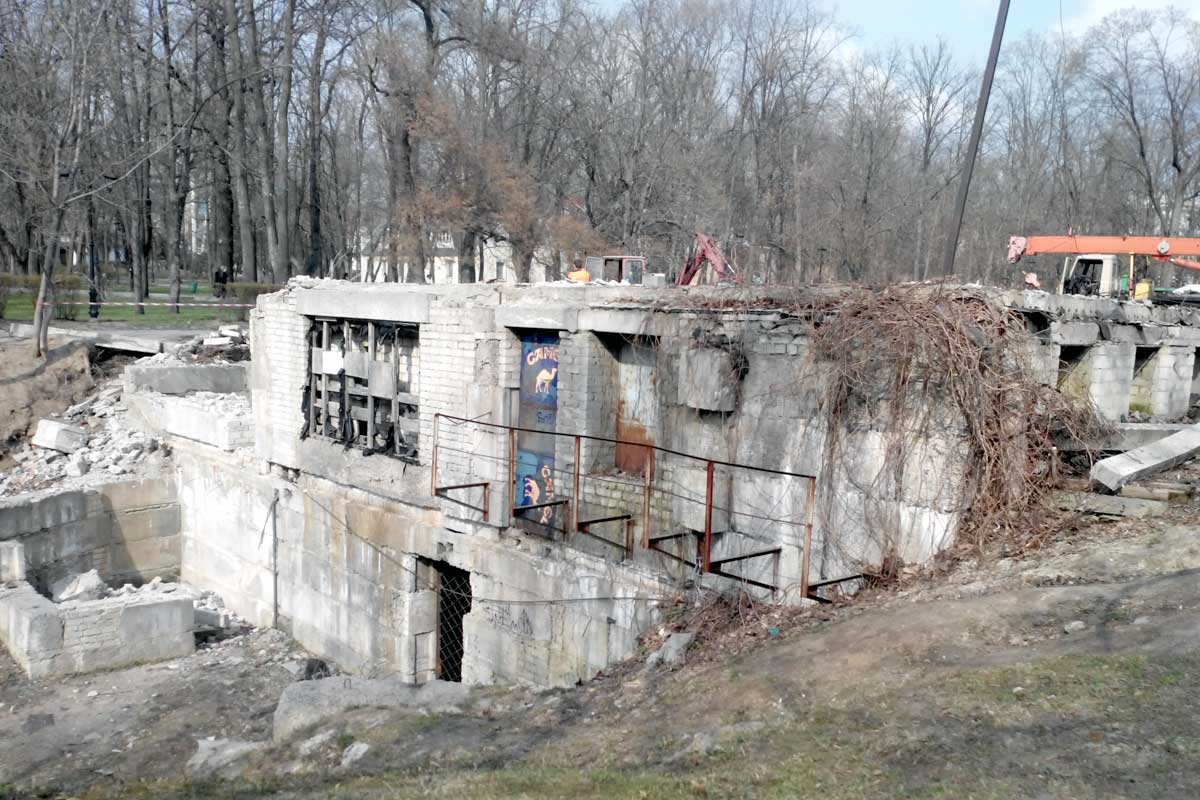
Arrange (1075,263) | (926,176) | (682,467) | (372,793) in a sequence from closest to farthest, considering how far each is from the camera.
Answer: (372,793) < (682,467) < (1075,263) < (926,176)

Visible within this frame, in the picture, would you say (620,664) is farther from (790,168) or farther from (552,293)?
(790,168)

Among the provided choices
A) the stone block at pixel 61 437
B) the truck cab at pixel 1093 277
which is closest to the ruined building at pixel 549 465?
the stone block at pixel 61 437

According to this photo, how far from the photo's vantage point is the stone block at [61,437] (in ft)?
54.0

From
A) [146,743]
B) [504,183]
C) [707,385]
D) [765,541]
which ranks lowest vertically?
[146,743]

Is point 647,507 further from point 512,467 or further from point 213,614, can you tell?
point 213,614

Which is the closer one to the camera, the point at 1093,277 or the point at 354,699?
the point at 354,699

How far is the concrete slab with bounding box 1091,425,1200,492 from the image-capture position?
8.27m

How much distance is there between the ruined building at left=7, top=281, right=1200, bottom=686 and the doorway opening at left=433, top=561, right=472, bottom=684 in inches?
1.2

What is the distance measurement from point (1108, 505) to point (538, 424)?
548cm

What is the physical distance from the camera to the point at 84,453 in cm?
1608

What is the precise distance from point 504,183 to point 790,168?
33.8 feet

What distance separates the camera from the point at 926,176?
1316 inches

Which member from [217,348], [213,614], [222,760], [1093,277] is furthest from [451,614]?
[1093,277]

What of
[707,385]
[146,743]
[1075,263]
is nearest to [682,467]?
[707,385]
